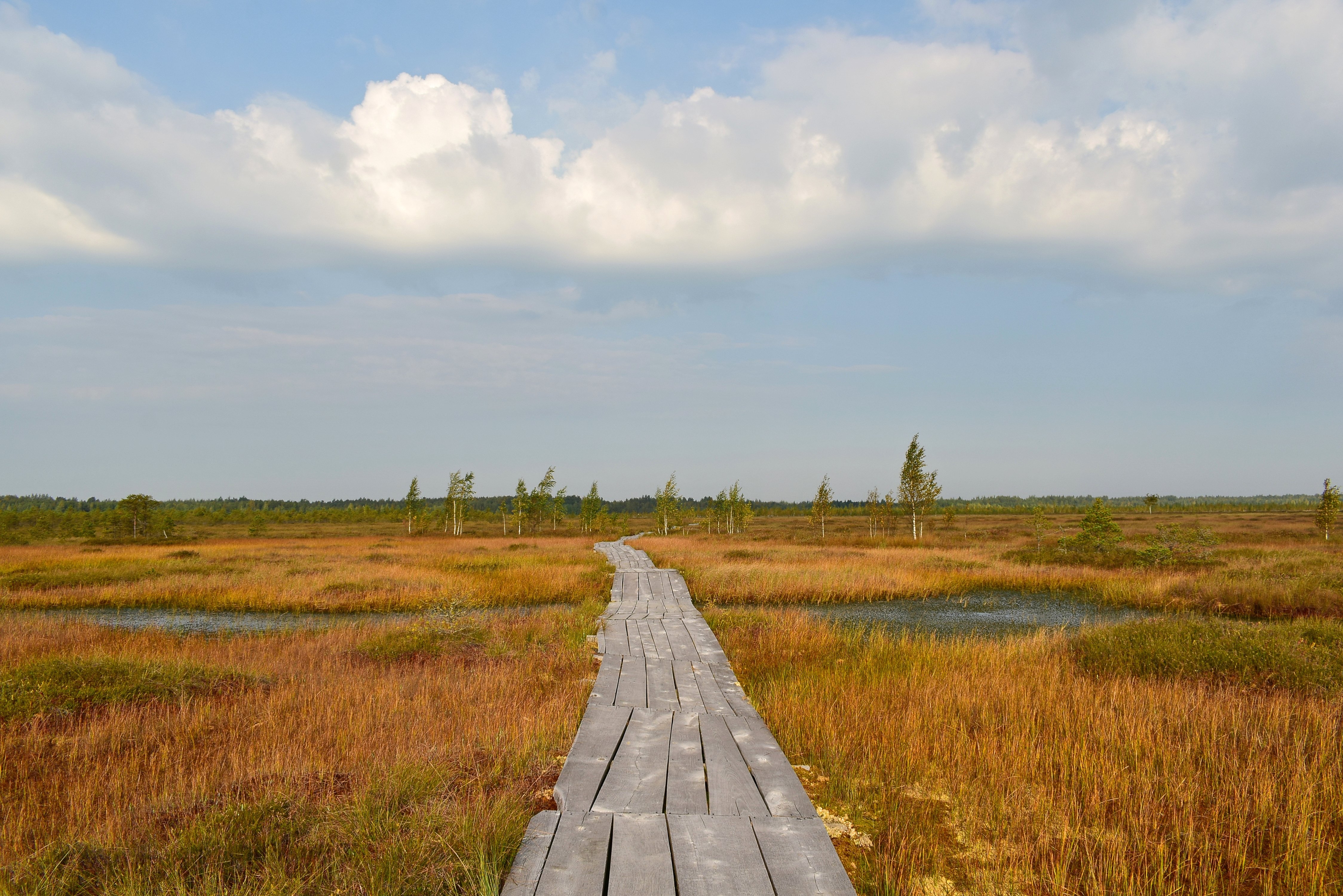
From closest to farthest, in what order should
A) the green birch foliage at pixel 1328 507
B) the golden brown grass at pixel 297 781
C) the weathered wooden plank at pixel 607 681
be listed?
the golden brown grass at pixel 297 781 < the weathered wooden plank at pixel 607 681 < the green birch foliage at pixel 1328 507

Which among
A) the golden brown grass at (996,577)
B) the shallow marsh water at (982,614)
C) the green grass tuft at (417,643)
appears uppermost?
the green grass tuft at (417,643)

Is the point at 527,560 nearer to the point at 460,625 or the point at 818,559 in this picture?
the point at 818,559

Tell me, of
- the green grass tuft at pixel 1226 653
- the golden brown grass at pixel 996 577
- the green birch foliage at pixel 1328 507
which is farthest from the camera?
the green birch foliage at pixel 1328 507

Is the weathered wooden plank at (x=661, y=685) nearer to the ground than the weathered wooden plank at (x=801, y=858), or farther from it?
nearer to the ground

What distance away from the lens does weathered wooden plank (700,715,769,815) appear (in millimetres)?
3916

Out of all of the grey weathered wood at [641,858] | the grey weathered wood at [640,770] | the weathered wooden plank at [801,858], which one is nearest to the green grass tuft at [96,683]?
the grey weathered wood at [640,770]

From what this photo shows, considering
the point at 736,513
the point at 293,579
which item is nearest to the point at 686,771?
the point at 293,579

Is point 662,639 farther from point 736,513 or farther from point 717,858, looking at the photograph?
point 736,513

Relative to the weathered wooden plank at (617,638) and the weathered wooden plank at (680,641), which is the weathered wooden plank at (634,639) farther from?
the weathered wooden plank at (680,641)

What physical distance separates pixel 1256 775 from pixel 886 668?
12.7ft

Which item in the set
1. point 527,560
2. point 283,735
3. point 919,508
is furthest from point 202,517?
point 283,735

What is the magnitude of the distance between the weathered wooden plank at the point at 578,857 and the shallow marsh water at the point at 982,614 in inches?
377

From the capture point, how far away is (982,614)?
15883 mm

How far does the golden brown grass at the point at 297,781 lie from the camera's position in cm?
320
